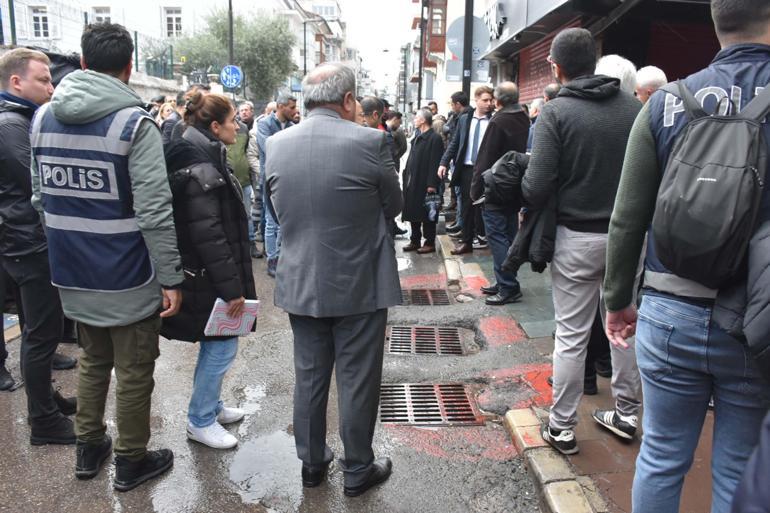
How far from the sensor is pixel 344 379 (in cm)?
304

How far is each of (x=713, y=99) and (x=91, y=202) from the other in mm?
2580

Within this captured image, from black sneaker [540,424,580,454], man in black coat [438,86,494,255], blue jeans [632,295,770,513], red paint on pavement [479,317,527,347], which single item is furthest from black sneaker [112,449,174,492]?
man in black coat [438,86,494,255]

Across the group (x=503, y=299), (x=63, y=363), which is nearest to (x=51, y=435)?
(x=63, y=363)

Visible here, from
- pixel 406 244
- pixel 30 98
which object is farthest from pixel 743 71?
pixel 406 244

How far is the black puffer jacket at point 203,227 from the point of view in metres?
3.08

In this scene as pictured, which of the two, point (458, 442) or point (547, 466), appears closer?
point (547, 466)

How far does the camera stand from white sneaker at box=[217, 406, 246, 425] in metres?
3.86

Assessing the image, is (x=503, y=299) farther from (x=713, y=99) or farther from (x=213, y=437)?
(x=713, y=99)

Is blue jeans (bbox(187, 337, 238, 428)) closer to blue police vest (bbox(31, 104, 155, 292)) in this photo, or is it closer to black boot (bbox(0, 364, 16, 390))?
blue police vest (bbox(31, 104, 155, 292))

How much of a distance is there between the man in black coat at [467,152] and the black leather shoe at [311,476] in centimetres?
502

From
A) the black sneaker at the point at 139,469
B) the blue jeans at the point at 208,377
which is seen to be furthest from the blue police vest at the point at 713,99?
the black sneaker at the point at 139,469

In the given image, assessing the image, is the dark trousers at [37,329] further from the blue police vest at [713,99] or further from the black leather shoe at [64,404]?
the blue police vest at [713,99]

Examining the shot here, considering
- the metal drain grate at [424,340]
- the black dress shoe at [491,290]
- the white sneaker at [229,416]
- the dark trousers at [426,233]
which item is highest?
the dark trousers at [426,233]

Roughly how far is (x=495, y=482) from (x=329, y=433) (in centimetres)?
106
